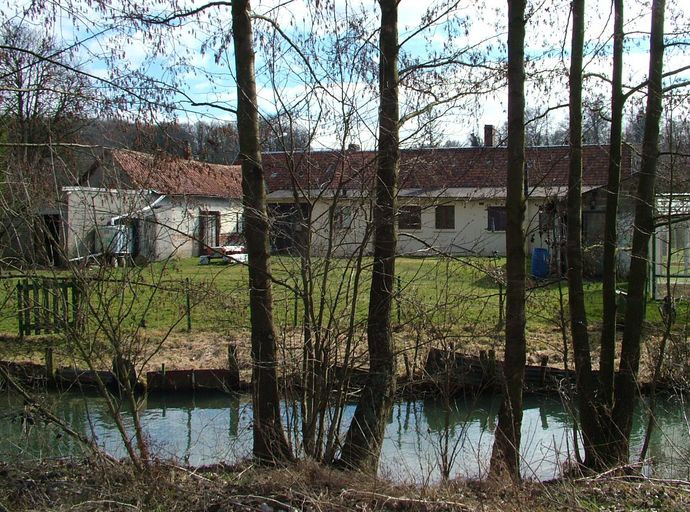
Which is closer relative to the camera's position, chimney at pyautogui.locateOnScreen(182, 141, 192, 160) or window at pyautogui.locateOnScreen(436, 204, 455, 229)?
chimney at pyautogui.locateOnScreen(182, 141, 192, 160)

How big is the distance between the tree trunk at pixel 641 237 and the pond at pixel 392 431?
1.75 ft

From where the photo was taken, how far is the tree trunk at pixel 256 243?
311 inches

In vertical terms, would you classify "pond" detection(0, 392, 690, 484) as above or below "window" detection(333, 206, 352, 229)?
below

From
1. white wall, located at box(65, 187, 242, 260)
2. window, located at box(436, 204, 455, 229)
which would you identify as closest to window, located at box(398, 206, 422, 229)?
white wall, located at box(65, 187, 242, 260)

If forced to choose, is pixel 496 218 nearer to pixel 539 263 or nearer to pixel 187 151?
pixel 539 263

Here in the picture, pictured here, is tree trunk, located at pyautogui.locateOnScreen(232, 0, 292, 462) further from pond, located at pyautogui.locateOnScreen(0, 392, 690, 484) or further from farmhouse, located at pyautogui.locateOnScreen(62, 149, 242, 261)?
pond, located at pyautogui.locateOnScreen(0, 392, 690, 484)

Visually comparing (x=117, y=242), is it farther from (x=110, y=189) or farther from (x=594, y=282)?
(x=594, y=282)

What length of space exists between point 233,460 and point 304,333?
222 cm

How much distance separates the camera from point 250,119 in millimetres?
7961

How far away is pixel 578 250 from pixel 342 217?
3911mm

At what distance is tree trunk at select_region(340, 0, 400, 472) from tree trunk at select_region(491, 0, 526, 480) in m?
1.30

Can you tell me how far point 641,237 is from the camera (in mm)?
9508

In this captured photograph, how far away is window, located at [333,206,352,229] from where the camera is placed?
22.8ft

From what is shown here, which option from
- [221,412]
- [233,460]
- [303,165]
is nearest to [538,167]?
[303,165]
